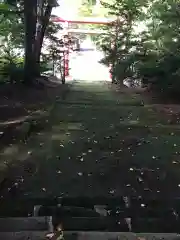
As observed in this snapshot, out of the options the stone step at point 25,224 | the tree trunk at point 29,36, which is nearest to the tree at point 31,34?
the tree trunk at point 29,36

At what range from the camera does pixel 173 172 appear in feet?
16.8

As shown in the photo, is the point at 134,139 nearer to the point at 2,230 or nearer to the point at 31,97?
the point at 2,230

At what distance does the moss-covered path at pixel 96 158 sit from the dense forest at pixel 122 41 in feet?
10.4

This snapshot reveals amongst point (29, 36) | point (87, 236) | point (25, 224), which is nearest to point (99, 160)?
point (25, 224)

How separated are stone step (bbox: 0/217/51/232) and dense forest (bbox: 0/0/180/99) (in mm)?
6405

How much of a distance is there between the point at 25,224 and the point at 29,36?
977cm

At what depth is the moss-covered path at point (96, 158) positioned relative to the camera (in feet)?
14.7

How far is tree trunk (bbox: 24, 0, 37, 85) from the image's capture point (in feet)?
38.4

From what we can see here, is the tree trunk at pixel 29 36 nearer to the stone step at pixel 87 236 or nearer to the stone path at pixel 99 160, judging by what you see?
the stone path at pixel 99 160

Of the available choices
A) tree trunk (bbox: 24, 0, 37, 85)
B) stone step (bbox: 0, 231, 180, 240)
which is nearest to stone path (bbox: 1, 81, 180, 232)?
stone step (bbox: 0, 231, 180, 240)

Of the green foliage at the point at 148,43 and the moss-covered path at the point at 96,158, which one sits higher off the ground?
the green foliage at the point at 148,43

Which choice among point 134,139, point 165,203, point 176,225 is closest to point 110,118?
point 134,139

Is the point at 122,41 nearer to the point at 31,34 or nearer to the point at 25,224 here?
the point at 31,34

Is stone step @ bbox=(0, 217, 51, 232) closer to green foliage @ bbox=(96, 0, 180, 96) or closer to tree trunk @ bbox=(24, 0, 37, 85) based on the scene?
green foliage @ bbox=(96, 0, 180, 96)
